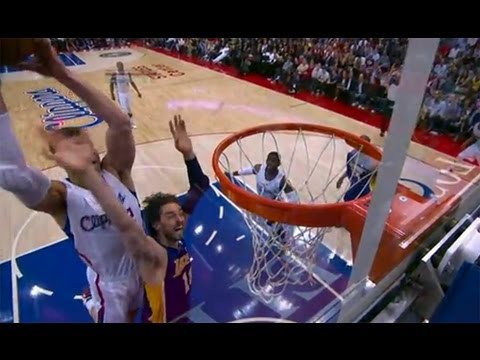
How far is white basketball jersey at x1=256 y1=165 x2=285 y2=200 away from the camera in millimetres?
1802

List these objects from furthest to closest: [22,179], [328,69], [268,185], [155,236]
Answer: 1. [328,69]
2. [268,185]
3. [155,236]
4. [22,179]

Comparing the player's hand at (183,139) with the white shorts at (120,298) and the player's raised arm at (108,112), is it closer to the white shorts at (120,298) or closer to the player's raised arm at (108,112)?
the player's raised arm at (108,112)

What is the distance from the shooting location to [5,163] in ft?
2.81

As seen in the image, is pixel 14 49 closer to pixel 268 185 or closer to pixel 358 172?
pixel 358 172

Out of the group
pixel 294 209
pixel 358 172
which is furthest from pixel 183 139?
pixel 358 172

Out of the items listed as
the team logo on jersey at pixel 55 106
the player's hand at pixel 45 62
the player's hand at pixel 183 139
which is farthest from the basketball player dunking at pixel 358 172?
the team logo on jersey at pixel 55 106

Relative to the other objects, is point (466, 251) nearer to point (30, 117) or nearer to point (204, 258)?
point (204, 258)

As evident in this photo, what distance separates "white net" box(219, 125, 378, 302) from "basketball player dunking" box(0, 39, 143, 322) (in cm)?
57

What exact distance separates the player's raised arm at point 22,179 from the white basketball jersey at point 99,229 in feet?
0.12

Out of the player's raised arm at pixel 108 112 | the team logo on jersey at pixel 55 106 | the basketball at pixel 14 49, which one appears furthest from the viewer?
the team logo on jersey at pixel 55 106

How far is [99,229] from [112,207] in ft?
0.36

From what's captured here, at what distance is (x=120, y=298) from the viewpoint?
3.70 feet

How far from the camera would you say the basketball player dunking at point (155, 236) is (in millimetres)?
886
